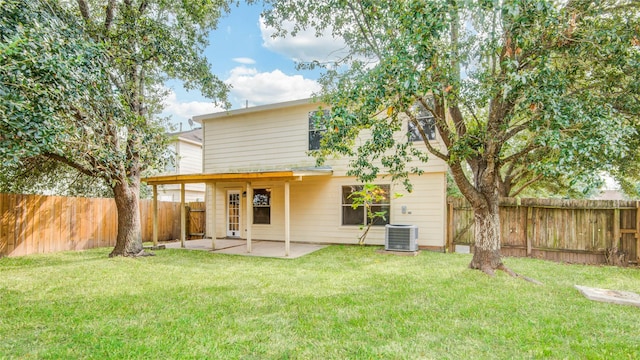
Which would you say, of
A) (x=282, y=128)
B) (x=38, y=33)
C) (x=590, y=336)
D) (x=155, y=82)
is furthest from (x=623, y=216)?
(x=155, y=82)

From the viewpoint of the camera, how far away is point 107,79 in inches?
204

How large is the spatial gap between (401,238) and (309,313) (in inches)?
203

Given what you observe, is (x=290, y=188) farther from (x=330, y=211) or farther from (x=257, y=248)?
(x=257, y=248)

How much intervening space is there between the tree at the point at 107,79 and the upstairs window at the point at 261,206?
12.4 feet

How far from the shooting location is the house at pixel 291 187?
922 centimetres

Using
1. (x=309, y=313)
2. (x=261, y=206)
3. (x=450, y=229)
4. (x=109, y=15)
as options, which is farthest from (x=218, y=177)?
(x=450, y=229)

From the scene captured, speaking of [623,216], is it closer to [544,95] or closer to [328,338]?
[544,95]

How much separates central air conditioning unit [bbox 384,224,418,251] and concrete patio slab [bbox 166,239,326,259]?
219cm

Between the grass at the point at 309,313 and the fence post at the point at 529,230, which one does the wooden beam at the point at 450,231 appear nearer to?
the fence post at the point at 529,230

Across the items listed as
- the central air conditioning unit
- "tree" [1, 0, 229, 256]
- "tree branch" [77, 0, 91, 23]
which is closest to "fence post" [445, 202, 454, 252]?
the central air conditioning unit

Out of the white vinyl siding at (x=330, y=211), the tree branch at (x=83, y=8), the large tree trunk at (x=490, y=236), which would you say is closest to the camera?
the large tree trunk at (x=490, y=236)

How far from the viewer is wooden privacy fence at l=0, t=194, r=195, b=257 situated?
802 cm

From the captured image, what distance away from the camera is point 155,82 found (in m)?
9.27

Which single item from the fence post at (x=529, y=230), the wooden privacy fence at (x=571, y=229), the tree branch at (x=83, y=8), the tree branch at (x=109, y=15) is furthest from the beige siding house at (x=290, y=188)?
the tree branch at (x=83, y=8)
